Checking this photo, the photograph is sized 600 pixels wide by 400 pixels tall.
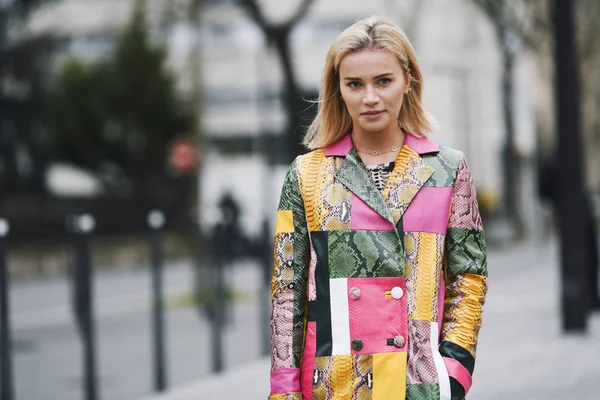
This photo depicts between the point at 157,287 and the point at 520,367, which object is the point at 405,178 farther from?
the point at 157,287

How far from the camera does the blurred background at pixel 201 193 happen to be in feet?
31.0

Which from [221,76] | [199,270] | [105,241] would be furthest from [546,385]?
[221,76]

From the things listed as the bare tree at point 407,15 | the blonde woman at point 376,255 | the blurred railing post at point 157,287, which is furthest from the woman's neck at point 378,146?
the bare tree at point 407,15

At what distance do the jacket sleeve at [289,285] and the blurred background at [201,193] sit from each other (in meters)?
0.75

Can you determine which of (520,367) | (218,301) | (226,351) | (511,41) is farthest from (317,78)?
(520,367)

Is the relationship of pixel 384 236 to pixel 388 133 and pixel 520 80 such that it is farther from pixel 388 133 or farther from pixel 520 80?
pixel 520 80

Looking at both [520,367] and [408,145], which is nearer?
[408,145]

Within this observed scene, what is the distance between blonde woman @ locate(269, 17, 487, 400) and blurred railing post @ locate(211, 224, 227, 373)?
22.4 feet

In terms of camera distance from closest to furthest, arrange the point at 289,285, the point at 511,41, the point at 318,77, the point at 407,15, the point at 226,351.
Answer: the point at 289,285 < the point at 226,351 < the point at 511,41 < the point at 407,15 < the point at 318,77

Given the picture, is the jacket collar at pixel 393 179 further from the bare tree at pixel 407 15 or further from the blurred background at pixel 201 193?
the bare tree at pixel 407 15

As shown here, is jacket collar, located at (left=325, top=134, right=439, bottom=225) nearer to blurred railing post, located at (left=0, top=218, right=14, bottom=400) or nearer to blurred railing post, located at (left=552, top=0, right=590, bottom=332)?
blurred railing post, located at (left=0, top=218, right=14, bottom=400)

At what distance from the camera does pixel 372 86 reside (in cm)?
303

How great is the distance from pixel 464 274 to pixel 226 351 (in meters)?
8.81

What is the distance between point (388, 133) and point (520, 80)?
60894 millimetres
